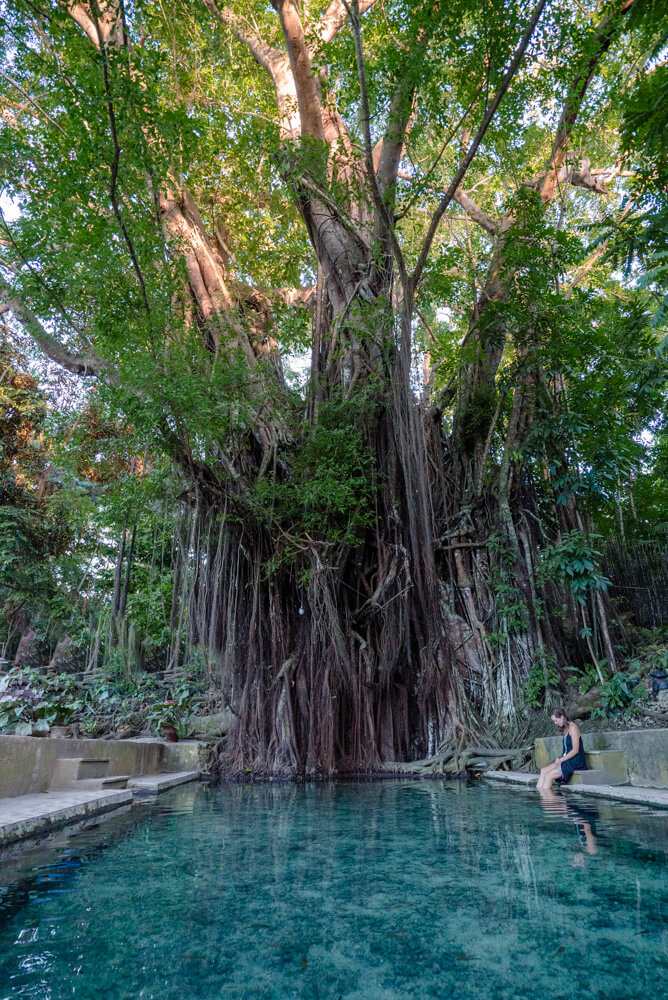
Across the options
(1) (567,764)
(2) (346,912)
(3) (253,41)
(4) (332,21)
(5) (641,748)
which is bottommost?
(2) (346,912)

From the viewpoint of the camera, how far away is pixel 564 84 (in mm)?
6121

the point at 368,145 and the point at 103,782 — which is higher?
the point at 368,145

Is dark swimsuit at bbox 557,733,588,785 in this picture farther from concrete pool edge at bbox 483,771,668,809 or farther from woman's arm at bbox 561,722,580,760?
concrete pool edge at bbox 483,771,668,809

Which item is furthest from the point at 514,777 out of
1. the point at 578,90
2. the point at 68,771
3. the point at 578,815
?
the point at 578,90

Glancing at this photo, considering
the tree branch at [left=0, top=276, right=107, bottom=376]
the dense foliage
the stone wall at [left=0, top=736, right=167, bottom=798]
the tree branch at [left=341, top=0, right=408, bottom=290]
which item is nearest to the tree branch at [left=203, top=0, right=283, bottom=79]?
the dense foliage

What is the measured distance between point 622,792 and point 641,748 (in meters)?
0.53

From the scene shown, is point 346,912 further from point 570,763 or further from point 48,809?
point 570,763

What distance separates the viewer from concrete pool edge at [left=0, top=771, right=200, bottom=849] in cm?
272

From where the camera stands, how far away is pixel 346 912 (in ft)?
5.53

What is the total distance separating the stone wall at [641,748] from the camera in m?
3.84

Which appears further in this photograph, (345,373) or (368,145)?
(345,373)

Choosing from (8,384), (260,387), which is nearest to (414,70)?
(260,387)

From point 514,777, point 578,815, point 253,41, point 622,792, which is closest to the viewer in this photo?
point 578,815

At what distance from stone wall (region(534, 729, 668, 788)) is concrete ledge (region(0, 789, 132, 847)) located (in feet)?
11.2
